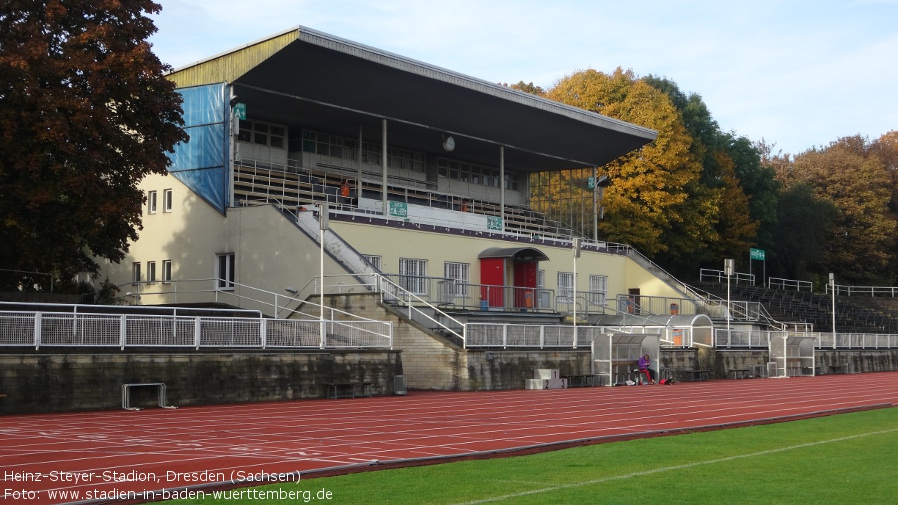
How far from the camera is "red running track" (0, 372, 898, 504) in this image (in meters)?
13.2

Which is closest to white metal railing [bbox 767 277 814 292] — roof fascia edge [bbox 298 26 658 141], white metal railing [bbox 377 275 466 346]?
roof fascia edge [bbox 298 26 658 141]

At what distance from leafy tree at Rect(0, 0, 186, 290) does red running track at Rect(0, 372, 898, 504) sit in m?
8.80

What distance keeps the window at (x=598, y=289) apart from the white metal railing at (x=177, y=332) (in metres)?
23.9

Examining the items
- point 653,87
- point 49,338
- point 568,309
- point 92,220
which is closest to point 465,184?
point 568,309

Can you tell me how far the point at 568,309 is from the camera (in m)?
52.5

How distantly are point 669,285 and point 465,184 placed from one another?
1259cm

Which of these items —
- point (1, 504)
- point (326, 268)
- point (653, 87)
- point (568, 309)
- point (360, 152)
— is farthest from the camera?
point (653, 87)

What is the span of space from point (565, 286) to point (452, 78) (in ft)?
41.9

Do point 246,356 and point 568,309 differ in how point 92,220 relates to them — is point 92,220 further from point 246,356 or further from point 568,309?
point 568,309

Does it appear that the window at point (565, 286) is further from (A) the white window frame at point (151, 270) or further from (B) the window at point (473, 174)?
(A) the white window frame at point (151, 270)

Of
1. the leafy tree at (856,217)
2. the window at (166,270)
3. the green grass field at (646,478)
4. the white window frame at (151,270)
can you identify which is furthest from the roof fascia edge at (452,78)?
the leafy tree at (856,217)

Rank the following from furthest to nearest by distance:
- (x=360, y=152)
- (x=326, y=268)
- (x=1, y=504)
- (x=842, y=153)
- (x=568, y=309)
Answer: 1. (x=842, y=153)
2. (x=568, y=309)
3. (x=360, y=152)
4. (x=326, y=268)
5. (x=1, y=504)

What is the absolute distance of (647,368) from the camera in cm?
3931

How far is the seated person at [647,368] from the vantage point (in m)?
39.0
